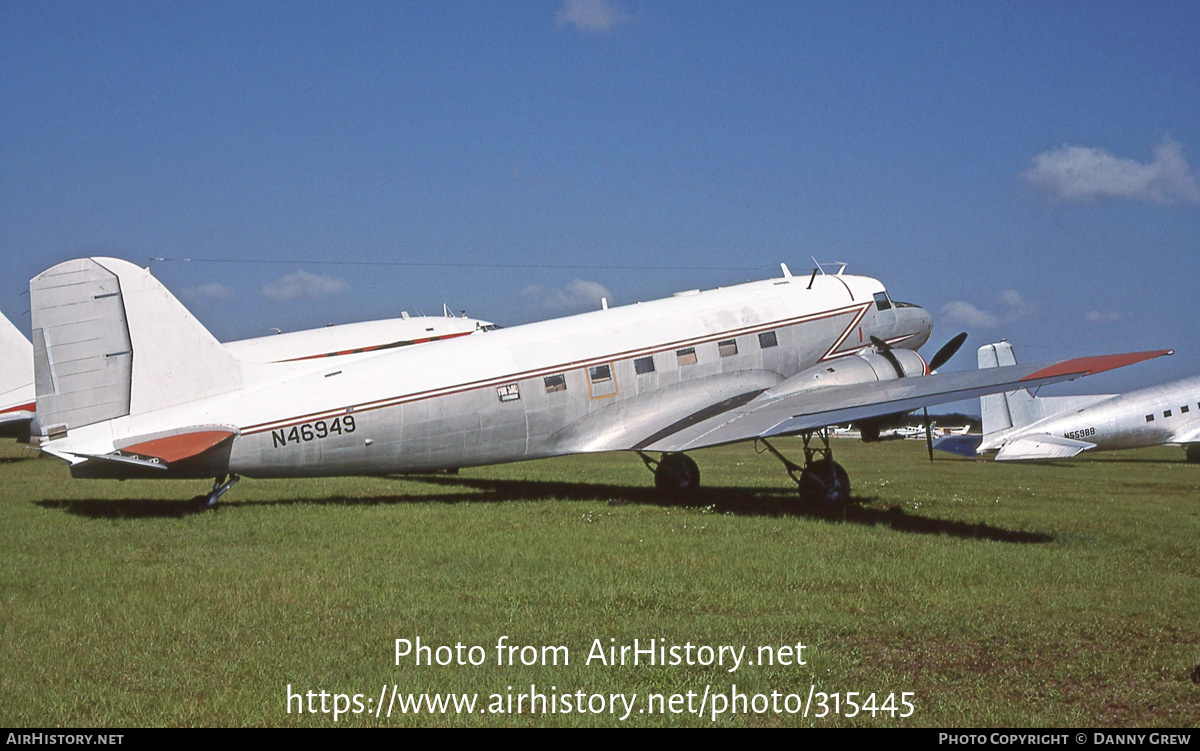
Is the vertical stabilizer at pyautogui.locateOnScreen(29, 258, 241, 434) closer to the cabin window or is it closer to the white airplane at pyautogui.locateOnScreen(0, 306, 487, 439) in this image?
the cabin window

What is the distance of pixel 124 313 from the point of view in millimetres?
13977

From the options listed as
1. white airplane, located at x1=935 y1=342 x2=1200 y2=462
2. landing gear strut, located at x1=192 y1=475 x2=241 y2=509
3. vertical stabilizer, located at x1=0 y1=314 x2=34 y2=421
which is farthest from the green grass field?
vertical stabilizer, located at x1=0 y1=314 x2=34 y2=421

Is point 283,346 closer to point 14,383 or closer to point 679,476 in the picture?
point 14,383

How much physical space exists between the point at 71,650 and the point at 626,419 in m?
11.1

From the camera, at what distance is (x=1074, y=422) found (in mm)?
31266

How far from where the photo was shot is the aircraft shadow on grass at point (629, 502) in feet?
45.9

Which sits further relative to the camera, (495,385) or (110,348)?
(495,385)

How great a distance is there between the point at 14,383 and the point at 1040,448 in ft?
103

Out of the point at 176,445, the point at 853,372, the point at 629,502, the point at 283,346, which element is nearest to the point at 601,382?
the point at 629,502

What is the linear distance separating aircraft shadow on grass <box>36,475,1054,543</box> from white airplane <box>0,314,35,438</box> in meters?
15.0

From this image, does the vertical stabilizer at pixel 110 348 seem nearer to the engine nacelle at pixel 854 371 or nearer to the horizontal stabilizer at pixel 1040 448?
the engine nacelle at pixel 854 371

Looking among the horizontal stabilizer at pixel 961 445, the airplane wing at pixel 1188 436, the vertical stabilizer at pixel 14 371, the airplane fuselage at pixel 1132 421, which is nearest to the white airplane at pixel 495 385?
the horizontal stabilizer at pixel 961 445

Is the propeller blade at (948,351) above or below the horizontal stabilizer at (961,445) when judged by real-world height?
above

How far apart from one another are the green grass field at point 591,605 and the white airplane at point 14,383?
1516 cm
